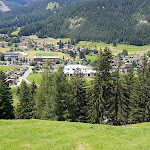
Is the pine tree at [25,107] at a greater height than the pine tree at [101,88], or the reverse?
the pine tree at [101,88]

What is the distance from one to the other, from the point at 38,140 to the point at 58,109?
11454mm

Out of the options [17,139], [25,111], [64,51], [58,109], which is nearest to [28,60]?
[64,51]

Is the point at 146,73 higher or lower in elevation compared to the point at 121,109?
higher

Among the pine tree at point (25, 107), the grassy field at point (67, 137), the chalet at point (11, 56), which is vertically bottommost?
the pine tree at point (25, 107)

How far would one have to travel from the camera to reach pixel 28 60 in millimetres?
167750

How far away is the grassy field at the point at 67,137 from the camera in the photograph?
17.4 m

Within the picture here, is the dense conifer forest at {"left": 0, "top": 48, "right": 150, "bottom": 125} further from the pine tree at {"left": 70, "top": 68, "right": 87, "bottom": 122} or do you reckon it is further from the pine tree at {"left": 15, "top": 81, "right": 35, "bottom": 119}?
the pine tree at {"left": 15, "top": 81, "right": 35, "bottom": 119}

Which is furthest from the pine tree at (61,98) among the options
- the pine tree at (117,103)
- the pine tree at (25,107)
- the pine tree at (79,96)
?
the pine tree at (25,107)

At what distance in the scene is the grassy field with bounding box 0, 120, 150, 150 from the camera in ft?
57.0

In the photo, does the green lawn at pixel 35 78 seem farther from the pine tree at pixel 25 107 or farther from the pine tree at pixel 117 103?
the pine tree at pixel 117 103

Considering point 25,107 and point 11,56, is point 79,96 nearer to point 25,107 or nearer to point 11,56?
point 25,107

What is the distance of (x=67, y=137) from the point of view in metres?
19.3

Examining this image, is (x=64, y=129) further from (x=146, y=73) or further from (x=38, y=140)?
(x=146, y=73)

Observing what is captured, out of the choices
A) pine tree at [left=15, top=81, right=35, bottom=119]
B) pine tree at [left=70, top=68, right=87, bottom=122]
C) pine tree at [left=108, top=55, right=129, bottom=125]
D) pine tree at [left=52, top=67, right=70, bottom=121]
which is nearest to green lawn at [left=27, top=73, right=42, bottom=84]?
pine tree at [left=15, top=81, right=35, bottom=119]
